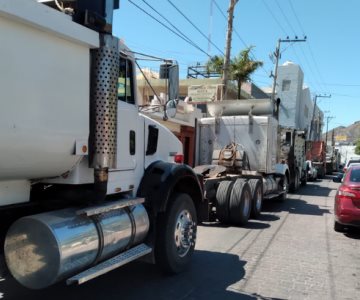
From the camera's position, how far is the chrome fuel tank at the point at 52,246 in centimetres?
393

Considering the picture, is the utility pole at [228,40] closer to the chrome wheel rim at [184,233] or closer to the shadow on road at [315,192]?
the shadow on road at [315,192]

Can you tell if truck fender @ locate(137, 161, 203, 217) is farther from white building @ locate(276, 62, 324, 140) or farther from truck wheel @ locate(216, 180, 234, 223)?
white building @ locate(276, 62, 324, 140)

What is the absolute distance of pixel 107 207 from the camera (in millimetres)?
4527

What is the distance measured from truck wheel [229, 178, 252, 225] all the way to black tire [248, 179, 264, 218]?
2.27ft

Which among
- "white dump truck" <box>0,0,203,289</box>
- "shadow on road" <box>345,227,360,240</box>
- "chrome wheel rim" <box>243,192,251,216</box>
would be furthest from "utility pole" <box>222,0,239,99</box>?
"white dump truck" <box>0,0,203,289</box>

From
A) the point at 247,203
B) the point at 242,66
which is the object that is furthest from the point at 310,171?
the point at 247,203

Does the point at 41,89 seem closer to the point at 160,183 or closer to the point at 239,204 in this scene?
the point at 160,183

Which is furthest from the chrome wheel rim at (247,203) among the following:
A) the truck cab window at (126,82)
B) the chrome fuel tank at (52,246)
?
the chrome fuel tank at (52,246)

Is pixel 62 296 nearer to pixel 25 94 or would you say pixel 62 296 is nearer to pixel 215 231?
pixel 25 94

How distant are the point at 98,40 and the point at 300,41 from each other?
35.1 metres

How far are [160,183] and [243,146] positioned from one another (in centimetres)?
757

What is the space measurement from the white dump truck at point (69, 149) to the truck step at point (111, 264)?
1 centimetres

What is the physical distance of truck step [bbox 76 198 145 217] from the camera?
4.27 metres

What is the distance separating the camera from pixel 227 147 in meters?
12.8
